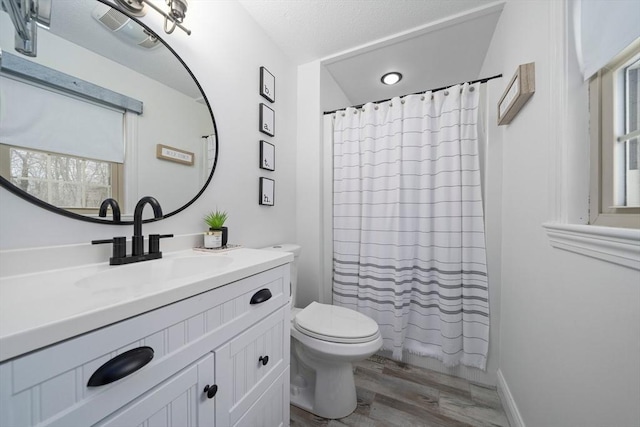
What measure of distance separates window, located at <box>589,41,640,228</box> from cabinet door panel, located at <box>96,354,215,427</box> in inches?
48.0

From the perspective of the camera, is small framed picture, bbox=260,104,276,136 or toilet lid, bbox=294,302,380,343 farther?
small framed picture, bbox=260,104,276,136

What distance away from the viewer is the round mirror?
25.5 inches

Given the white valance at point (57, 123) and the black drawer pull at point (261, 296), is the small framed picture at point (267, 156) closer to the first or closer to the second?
the white valance at point (57, 123)

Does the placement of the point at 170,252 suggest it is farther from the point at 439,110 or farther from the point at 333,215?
the point at 439,110

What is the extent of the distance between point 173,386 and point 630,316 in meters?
1.06

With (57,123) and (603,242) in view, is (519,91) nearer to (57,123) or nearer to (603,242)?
(603,242)

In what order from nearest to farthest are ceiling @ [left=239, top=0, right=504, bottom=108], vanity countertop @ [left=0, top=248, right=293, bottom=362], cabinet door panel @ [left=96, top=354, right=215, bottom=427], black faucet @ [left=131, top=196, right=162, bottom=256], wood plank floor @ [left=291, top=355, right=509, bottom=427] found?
vanity countertop @ [left=0, top=248, right=293, bottom=362], cabinet door panel @ [left=96, top=354, right=215, bottom=427], black faucet @ [left=131, top=196, right=162, bottom=256], wood plank floor @ [left=291, top=355, right=509, bottom=427], ceiling @ [left=239, top=0, right=504, bottom=108]

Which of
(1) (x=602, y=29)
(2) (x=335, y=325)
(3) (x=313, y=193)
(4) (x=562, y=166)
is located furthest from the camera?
(3) (x=313, y=193)

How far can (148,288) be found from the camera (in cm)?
52

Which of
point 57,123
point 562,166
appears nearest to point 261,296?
point 57,123

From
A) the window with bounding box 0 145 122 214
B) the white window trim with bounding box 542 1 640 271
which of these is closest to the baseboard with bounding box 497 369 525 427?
the white window trim with bounding box 542 1 640 271

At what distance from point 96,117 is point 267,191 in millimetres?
898

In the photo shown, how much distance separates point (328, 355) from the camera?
110cm

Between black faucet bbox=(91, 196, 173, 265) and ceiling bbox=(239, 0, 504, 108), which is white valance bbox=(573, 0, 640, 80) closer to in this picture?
ceiling bbox=(239, 0, 504, 108)
